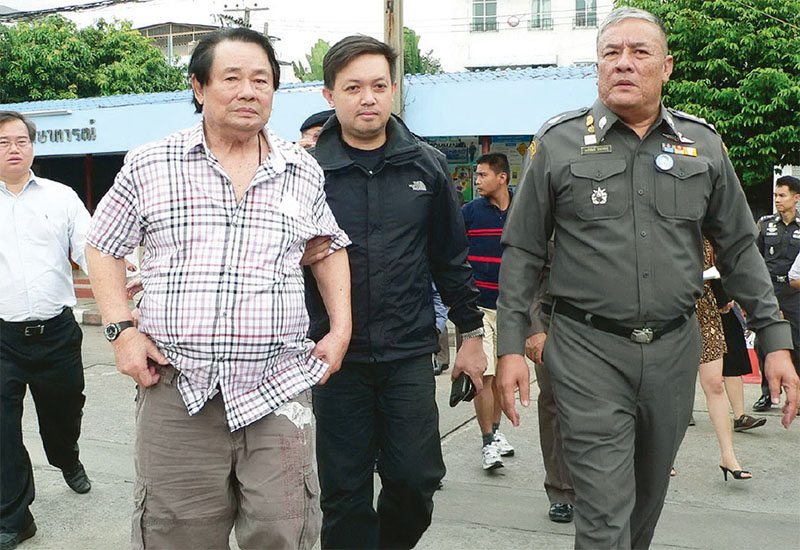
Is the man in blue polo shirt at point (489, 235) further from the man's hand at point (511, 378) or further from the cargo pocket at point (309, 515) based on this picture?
the cargo pocket at point (309, 515)

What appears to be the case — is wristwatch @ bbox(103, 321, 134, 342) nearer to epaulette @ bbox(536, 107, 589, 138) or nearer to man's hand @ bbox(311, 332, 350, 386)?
man's hand @ bbox(311, 332, 350, 386)

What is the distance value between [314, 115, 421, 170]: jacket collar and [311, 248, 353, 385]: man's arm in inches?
19.7

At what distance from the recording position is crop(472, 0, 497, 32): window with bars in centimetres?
4188

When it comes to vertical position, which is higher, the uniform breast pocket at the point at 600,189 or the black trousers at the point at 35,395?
the uniform breast pocket at the point at 600,189

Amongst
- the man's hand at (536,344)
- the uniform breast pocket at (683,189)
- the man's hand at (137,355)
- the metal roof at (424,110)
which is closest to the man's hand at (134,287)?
the man's hand at (137,355)

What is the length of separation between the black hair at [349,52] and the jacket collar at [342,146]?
0.60 feet

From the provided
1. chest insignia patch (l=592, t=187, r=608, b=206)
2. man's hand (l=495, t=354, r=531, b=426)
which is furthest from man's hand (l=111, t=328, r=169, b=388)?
chest insignia patch (l=592, t=187, r=608, b=206)

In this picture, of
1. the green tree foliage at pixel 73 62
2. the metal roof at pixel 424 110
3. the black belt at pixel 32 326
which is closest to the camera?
the black belt at pixel 32 326

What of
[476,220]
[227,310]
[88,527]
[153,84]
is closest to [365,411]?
[227,310]

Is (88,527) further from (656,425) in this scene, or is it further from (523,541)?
(656,425)

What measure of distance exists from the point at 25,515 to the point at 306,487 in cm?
229

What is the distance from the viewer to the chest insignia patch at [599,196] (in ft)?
10.7

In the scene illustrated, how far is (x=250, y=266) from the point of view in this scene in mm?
2871

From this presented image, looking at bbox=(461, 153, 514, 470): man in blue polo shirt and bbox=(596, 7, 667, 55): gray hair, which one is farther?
bbox=(461, 153, 514, 470): man in blue polo shirt
